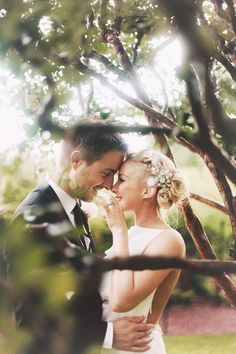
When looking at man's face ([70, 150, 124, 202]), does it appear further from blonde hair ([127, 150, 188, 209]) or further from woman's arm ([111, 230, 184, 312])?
woman's arm ([111, 230, 184, 312])

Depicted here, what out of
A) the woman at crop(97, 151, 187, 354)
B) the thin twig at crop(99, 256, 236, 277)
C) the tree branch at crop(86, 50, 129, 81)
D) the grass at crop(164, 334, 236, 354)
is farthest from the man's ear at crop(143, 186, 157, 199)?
the grass at crop(164, 334, 236, 354)

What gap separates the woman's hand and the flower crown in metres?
0.20

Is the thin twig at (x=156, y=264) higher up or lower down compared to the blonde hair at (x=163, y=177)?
higher up

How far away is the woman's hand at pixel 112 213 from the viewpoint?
2246mm

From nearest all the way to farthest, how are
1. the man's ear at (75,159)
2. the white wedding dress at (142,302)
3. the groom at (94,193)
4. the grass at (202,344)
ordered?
the man's ear at (75,159) < the groom at (94,193) < the white wedding dress at (142,302) < the grass at (202,344)

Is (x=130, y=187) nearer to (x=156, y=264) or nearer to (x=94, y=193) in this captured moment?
(x=94, y=193)

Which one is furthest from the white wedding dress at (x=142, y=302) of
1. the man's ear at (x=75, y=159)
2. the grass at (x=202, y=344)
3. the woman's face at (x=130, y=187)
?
the grass at (x=202, y=344)

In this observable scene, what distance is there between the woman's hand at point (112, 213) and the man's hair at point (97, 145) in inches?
7.7

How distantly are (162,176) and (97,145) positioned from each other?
536 mm

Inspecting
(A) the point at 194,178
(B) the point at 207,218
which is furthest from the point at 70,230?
(B) the point at 207,218

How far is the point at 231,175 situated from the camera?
2.39 feet

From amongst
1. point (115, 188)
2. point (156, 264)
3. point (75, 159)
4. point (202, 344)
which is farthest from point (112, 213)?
point (202, 344)

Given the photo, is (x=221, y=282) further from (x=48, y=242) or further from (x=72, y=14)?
(x=48, y=242)

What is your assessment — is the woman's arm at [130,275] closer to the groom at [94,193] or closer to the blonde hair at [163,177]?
the groom at [94,193]
